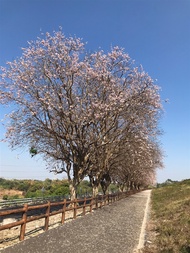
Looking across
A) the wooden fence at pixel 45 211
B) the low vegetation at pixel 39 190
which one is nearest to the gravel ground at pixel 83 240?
the wooden fence at pixel 45 211

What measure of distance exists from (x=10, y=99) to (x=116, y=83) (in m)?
8.97

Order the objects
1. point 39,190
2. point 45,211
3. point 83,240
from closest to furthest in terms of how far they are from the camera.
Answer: point 83,240, point 45,211, point 39,190

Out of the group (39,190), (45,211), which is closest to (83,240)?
Result: (45,211)

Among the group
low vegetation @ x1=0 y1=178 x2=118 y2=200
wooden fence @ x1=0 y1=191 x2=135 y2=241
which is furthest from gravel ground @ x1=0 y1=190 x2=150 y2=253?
low vegetation @ x1=0 y1=178 x2=118 y2=200

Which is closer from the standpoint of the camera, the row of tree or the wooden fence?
the wooden fence

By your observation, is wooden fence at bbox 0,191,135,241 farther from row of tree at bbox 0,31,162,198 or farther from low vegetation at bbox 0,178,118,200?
low vegetation at bbox 0,178,118,200

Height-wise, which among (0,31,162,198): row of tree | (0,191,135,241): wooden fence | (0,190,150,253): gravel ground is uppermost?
(0,31,162,198): row of tree

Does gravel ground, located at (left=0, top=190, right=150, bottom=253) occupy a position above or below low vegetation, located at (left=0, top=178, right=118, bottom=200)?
below

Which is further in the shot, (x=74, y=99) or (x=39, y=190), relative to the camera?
(x=39, y=190)

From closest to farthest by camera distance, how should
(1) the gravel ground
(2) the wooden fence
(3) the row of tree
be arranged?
(1) the gravel ground < (2) the wooden fence < (3) the row of tree

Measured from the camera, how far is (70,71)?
2234cm

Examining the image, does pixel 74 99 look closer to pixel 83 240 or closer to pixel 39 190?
pixel 83 240

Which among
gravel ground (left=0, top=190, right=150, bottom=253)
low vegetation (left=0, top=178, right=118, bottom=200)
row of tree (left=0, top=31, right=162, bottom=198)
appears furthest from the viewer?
low vegetation (left=0, top=178, right=118, bottom=200)

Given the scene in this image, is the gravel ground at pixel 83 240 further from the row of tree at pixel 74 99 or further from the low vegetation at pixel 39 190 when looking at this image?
the low vegetation at pixel 39 190
